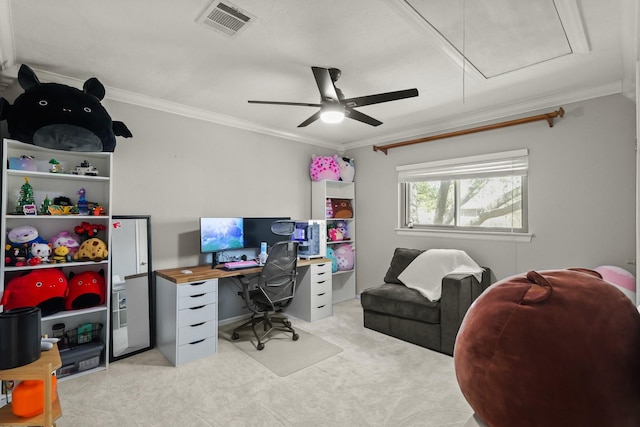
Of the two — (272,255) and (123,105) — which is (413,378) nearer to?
(272,255)

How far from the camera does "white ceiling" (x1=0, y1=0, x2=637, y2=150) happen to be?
1800mm

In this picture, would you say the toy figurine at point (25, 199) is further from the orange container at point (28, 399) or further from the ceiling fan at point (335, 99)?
the ceiling fan at point (335, 99)

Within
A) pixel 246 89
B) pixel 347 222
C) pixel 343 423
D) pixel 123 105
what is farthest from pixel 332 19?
pixel 347 222

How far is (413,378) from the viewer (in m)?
2.44

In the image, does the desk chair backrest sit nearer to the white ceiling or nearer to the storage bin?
the storage bin

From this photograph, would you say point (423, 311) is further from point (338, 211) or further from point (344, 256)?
point (338, 211)

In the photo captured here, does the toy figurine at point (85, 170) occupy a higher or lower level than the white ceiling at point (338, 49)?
lower

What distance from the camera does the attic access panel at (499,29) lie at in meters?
1.75

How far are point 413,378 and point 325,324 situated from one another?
1.35 metres

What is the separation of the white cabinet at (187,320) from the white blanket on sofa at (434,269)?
6.72 ft

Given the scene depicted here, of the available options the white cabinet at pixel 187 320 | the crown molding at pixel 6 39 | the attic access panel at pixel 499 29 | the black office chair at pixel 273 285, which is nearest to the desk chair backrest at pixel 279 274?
the black office chair at pixel 273 285

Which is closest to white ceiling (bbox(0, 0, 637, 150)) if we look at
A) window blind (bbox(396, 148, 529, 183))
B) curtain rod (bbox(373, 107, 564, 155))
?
curtain rod (bbox(373, 107, 564, 155))

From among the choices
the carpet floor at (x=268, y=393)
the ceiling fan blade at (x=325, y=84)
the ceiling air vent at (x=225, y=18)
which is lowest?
the carpet floor at (x=268, y=393)

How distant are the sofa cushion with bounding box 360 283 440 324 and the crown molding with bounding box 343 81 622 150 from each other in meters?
1.94
